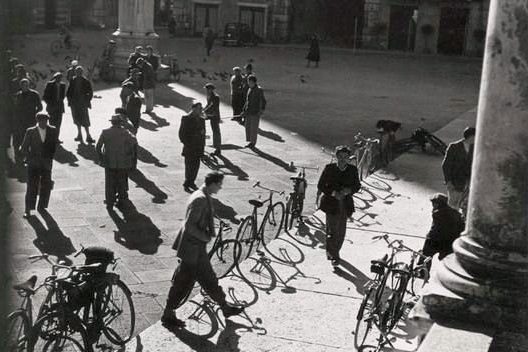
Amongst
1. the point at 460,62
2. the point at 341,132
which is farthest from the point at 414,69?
the point at 341,132

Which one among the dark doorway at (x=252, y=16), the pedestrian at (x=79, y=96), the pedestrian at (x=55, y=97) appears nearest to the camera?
the pedestrian at (x=55, y=97)

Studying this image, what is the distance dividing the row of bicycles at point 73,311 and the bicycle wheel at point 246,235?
2372mm

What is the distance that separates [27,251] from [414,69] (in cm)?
2961

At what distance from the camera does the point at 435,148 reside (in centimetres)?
1644

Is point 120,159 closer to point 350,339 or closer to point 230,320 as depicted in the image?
point 230,320

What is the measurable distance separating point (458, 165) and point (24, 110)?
739 cm

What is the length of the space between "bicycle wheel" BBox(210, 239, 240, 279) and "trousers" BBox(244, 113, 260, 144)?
656 cm

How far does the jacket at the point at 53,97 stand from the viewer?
14.0 metres

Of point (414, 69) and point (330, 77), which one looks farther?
point (414, 69)

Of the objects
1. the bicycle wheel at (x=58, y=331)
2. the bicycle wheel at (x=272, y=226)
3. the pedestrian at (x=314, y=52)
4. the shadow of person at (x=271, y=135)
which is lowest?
the bicycle wheel at (x=272, y=226)

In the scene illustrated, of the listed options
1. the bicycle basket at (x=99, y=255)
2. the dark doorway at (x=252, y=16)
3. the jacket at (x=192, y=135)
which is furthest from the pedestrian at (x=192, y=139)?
the dark doorway at (x=252, y=16)

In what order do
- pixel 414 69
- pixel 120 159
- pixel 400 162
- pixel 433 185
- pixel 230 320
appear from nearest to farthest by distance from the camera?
pixel 230 320, pixel 120 159, pixel 433 185, pixel 400 162, pixel 414 69

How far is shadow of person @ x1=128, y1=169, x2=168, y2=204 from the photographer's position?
11.8 m

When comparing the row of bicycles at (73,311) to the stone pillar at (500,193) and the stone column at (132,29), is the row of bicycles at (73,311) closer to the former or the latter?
the stone pillar at (500,193)
